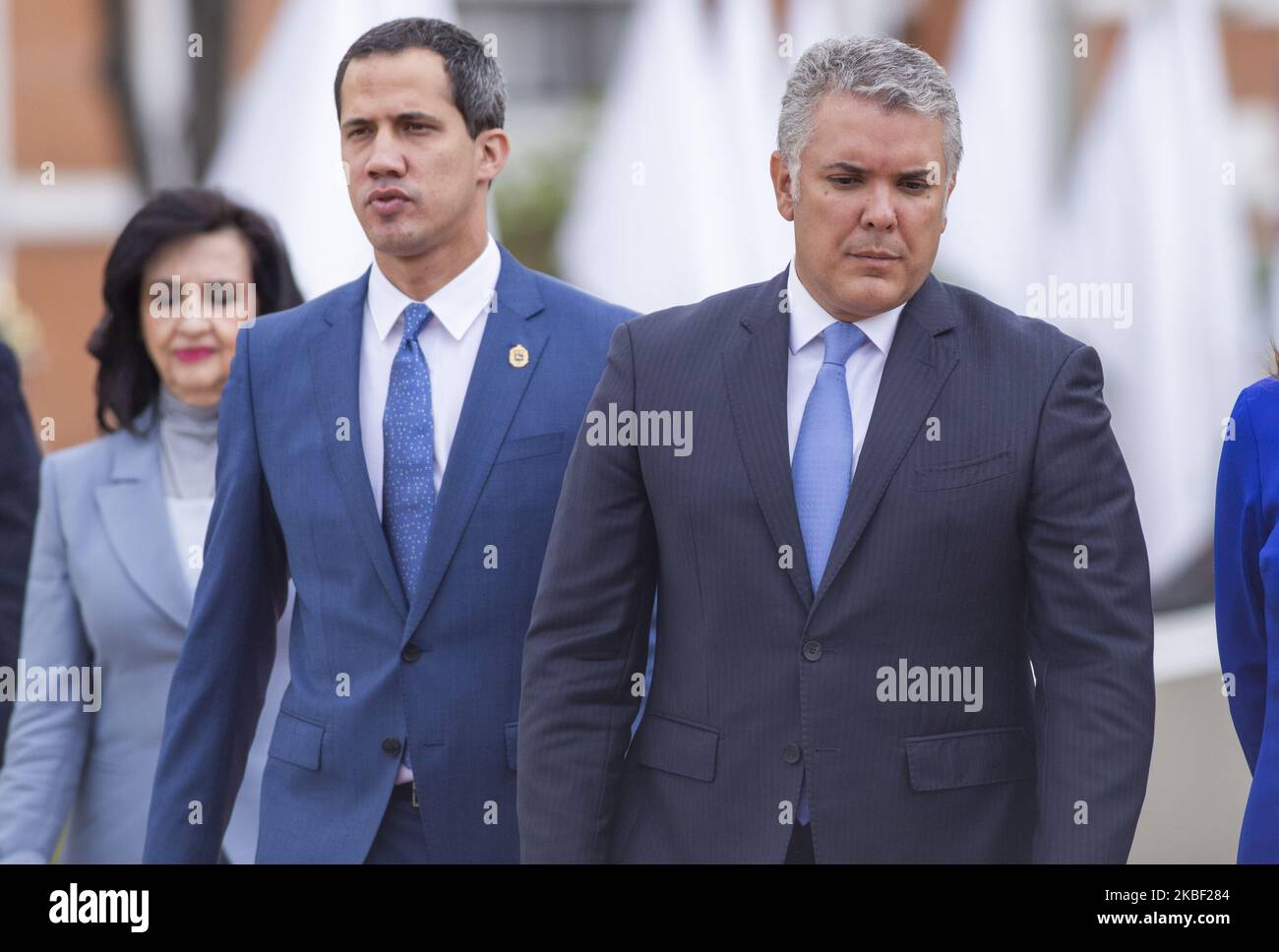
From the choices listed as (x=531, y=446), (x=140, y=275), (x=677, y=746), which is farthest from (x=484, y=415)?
(x=140, y=275)

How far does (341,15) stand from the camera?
6742mm

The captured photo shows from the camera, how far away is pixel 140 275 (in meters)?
4.22

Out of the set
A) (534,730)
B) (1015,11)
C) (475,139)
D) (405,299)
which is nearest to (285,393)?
(405,299)

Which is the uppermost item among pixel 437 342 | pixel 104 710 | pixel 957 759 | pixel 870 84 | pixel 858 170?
pixel 870 84

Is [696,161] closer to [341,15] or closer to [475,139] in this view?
[341,15]

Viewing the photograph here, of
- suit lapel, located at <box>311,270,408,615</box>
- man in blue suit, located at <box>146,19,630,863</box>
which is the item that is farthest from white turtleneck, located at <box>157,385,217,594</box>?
suit lapel, located at <box>311,270,408,615</box>

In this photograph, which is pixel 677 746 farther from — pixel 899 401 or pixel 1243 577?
pixel 1243 577

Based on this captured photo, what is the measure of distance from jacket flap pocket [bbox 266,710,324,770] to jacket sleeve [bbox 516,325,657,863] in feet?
1.43

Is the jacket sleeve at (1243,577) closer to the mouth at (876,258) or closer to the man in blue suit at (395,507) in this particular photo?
the mouth at (876,258)

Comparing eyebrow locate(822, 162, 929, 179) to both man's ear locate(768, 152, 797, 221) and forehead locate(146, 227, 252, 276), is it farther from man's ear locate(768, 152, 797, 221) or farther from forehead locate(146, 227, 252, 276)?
forehead locate(146, 227, 252, 276)

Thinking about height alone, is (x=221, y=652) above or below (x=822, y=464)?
below

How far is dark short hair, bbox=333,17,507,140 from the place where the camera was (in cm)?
326

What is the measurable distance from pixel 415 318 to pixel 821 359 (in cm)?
80

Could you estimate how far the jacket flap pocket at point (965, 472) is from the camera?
8.82ft
